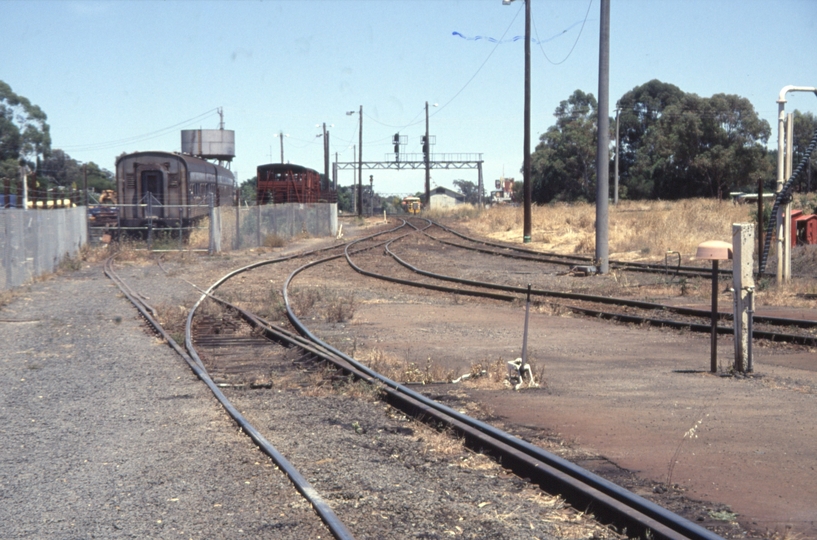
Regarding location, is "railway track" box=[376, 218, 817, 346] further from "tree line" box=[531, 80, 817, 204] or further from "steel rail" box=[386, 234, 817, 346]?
"tree line" box=[531, 80, 817, 204]

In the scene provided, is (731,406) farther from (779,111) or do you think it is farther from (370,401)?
(779,111)

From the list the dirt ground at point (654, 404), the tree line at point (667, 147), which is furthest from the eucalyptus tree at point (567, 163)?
the dirt ground at point (654, 404)

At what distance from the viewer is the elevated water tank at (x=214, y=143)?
211 feet

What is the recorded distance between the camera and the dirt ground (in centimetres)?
531

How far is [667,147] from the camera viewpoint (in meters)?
72.6

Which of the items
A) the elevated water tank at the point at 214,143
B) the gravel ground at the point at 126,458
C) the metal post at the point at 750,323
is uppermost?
the elevated water tank at the point at 214,143

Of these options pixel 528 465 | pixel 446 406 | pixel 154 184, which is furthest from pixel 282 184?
pixel 528 465

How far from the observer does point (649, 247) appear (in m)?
27.8

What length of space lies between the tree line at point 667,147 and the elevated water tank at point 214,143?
91.8 feet

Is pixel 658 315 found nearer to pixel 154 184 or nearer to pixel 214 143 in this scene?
pixel 154 184

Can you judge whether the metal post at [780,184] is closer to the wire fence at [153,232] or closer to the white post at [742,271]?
the white post at [742,271]

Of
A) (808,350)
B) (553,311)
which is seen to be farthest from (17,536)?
(553,311)

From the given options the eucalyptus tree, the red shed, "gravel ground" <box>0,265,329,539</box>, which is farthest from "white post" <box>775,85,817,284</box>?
the eucalyptus tree

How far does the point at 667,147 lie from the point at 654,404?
6867cm
